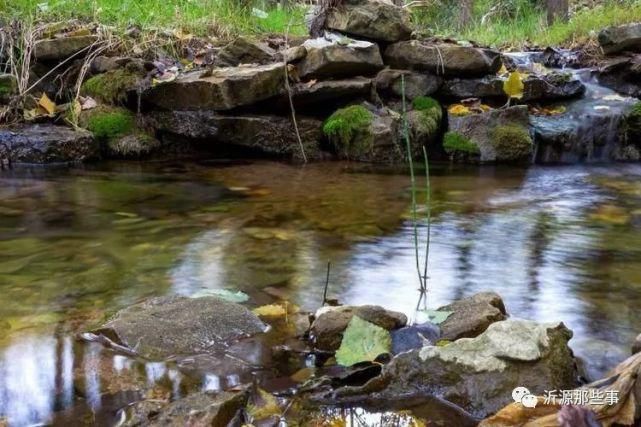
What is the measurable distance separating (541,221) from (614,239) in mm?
528

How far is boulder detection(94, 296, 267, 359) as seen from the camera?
1.95 meters

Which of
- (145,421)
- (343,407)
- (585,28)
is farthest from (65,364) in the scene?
(585,28)

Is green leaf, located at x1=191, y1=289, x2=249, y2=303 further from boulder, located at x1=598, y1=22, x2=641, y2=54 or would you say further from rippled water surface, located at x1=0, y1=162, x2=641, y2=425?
boulder, located at x1=598, y1=22, x2=641, y2=54

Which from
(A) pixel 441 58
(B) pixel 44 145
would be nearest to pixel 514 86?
(A) pixel 441 58

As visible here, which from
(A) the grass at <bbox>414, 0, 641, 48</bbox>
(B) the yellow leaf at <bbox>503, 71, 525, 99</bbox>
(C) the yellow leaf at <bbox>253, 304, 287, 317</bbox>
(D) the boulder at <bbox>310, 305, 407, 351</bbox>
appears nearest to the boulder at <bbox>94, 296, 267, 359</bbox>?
(C) the yellow leaf at <bbox>253, 304, 287, 317</bbox>

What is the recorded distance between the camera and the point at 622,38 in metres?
7.64

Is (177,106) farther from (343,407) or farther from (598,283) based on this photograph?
(343,407)

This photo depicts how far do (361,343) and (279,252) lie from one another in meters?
1.27

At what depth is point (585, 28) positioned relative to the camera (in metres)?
Result: 9.45

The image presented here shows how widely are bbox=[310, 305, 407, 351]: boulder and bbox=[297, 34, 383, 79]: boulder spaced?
4.48 m

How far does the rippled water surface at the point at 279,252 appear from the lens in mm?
1983

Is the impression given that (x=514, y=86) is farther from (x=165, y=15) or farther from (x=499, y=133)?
(x=165, y=15)

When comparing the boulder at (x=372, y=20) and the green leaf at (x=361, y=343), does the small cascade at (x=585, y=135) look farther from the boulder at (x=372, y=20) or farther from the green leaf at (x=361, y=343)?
the green leaf at (x=361, y=343)

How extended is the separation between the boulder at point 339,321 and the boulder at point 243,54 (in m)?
4.93
